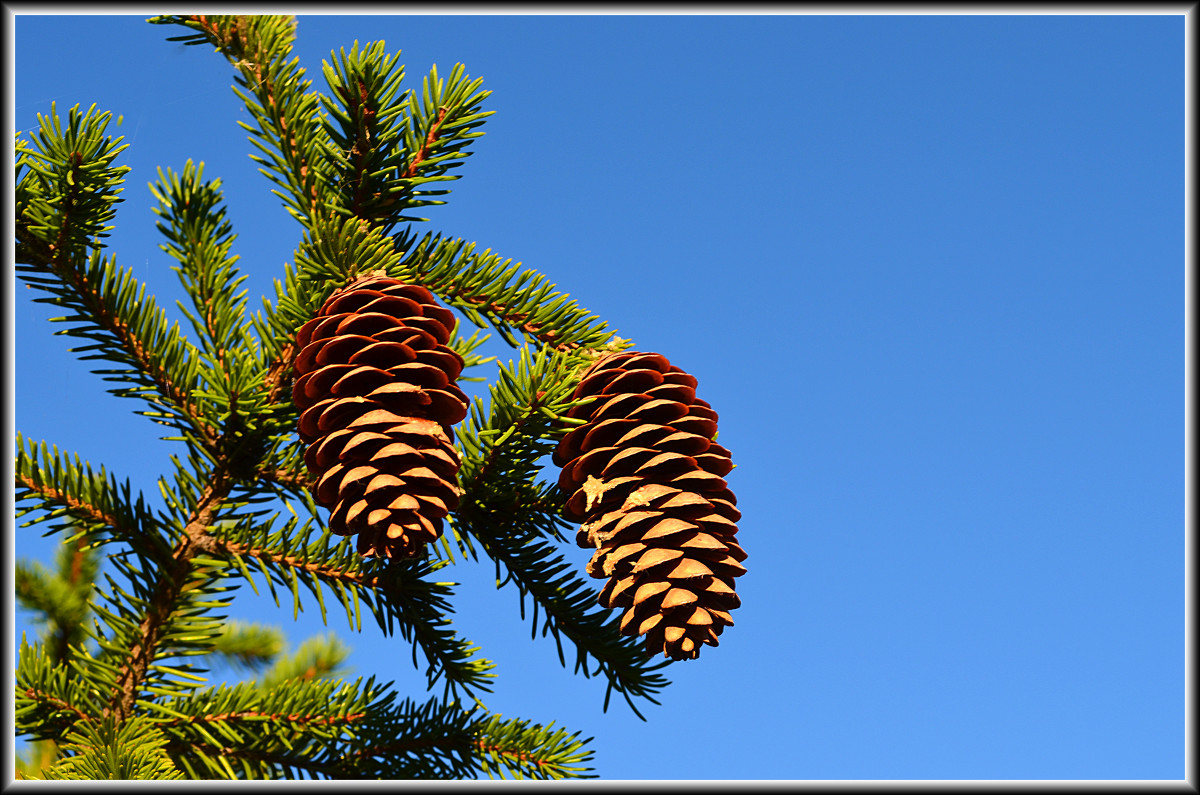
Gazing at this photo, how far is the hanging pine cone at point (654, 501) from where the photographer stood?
3.63ft

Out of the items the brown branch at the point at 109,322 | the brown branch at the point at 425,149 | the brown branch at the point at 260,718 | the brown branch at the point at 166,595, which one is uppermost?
the brown branch at the point at 425,149

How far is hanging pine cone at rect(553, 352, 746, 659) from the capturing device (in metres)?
1.11

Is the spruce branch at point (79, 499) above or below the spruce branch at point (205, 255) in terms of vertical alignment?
below

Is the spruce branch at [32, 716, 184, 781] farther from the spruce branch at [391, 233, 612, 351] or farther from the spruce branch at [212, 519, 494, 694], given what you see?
the spruce branch at [391, 233, 612, 351]

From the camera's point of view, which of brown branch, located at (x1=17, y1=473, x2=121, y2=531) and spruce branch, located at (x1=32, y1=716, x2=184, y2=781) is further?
brown branch, located at (x1=17, y1=473, x2=121, y2=531)

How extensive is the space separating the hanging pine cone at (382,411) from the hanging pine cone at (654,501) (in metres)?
0.19

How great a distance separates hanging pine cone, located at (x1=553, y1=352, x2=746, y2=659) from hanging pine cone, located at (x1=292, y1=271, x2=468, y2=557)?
0.62 ft

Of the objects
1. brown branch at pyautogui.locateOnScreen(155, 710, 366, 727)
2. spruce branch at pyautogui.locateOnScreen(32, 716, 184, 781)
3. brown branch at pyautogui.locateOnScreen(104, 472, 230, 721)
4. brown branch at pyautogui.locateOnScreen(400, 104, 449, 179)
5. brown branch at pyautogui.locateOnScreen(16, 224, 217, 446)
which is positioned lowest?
spruce branch at pyautogui.locateOnScreen(32, 716, 184, 781)

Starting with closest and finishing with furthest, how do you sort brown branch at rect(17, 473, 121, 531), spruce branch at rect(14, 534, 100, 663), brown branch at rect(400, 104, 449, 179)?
brown branch at rect(17, 473, 121, 531), brown branch at rect(400, 104, 449, 179), spruce branch at rect(14, 534, 100, 663)

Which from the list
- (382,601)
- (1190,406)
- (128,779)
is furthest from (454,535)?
(1190,406)

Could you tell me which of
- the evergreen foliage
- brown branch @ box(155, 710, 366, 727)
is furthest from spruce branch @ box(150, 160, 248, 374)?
brown branch @ box(155, 710, 366, 727)

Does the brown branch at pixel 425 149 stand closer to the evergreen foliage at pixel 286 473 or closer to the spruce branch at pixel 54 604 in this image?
the evergreen foliage at pixel 286 473

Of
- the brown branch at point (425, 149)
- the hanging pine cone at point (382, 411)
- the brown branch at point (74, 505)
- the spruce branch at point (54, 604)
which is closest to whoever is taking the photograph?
the hanging pine cone at point (382, 411)

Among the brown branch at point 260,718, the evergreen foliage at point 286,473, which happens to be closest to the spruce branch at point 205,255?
the evergreen foliage at point 286,473
